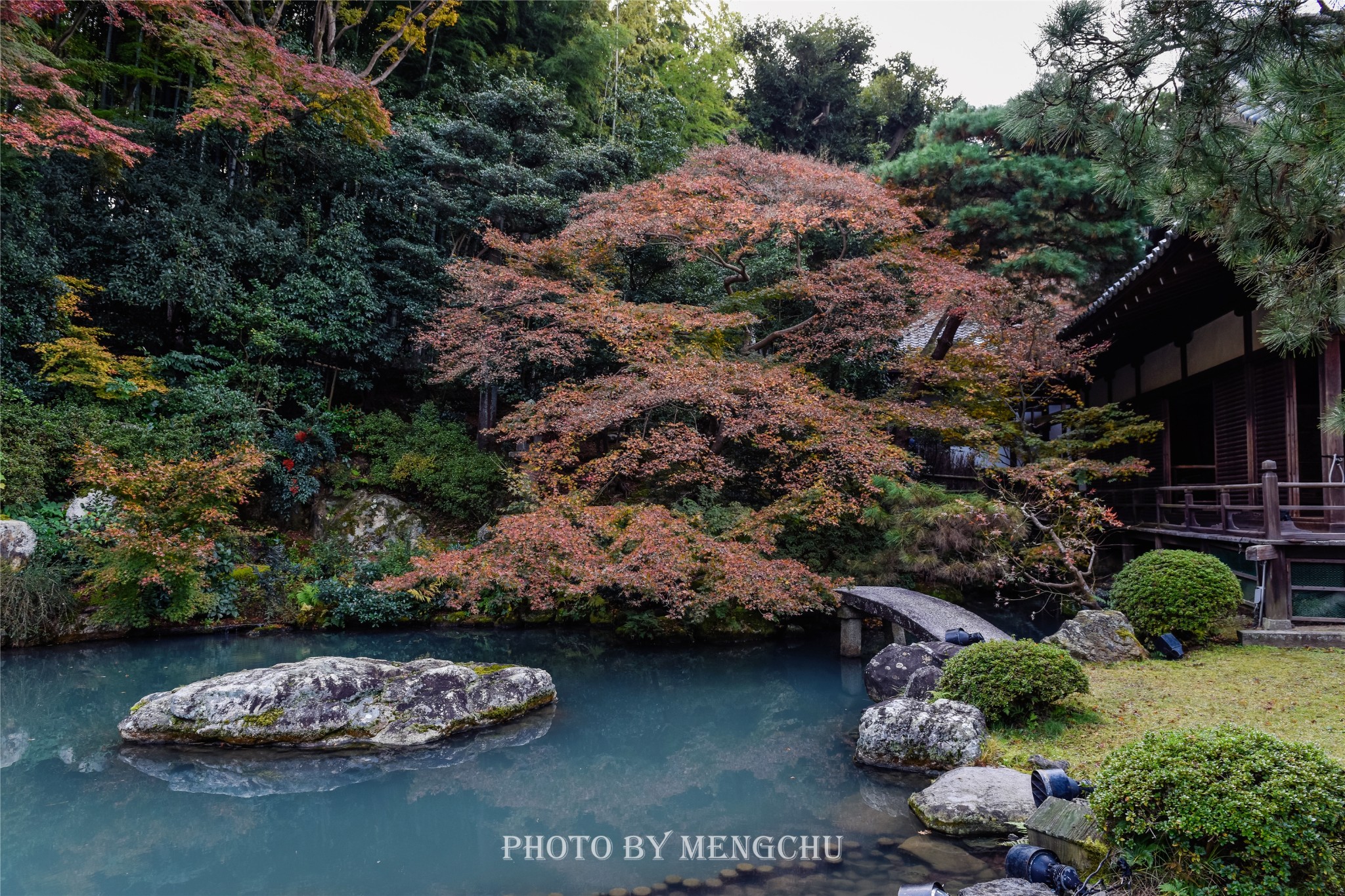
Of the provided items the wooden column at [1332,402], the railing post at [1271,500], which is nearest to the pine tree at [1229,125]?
the railing post at [1271,500]

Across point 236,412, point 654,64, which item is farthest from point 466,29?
point 236,412

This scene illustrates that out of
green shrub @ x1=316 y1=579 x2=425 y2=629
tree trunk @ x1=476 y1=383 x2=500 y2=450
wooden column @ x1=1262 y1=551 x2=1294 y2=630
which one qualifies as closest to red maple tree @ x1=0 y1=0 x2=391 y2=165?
tree trunk @ x1=476 y1=383 x2=500 y2=450

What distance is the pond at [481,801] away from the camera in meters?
4.13

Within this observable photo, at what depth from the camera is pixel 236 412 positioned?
11.5m

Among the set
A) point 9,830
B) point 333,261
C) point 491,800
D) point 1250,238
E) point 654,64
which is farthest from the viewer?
point 654,64

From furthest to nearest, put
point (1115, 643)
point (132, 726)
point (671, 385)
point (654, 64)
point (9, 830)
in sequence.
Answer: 1. point (654, 64)
2. point (671, 385)
3. point (1115, 643)
4. point (132, 726)
5. point (9, 830)

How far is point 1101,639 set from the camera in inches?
284

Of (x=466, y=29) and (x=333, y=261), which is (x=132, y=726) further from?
(x=466, y=29)

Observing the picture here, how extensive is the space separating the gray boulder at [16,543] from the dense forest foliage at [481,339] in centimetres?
24

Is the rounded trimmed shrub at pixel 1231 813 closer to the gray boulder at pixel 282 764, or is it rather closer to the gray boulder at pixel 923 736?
the gray boulder at pixel 923 736

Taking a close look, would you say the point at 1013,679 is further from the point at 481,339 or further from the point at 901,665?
the point at 481,339

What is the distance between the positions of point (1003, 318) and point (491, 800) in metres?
9.60

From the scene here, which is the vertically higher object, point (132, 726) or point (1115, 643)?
point (1115, 643)

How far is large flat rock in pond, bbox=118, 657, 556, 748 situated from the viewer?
20.0ft
